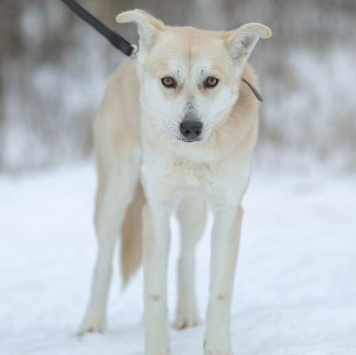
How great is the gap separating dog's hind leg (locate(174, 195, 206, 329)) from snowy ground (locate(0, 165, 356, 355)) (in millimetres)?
273

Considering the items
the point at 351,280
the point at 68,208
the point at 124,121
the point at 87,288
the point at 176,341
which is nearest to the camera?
the point at 176,341

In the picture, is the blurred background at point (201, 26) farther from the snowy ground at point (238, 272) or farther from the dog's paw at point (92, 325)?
the dog's paw at point (92, 325)

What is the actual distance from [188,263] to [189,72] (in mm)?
1659

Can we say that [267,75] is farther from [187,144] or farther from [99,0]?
[187,144]

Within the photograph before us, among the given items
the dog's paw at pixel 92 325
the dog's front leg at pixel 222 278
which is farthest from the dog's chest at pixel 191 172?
the dog's paw at pixel 92 325

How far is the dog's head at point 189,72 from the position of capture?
333cm

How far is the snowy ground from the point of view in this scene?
393 cm

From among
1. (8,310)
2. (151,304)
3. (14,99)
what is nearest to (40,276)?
(8,310)

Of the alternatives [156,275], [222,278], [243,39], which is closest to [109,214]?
[156,275]

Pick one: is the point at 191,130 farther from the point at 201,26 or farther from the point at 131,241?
the point at 201,26

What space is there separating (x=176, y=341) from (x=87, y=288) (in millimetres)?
1840

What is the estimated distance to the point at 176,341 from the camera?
4.03 metres

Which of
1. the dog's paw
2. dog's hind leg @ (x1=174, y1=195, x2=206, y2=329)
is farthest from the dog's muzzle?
the dog's paw

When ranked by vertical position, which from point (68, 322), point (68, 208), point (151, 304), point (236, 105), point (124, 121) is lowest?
point (68, 208)
